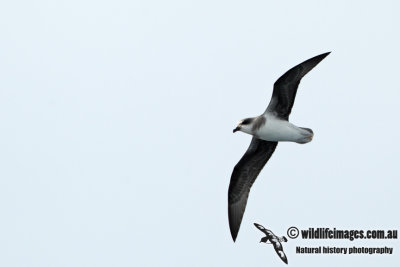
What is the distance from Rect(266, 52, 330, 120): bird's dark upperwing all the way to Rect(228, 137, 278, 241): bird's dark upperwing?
216 cm

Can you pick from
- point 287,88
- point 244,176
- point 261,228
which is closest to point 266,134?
point 287,88

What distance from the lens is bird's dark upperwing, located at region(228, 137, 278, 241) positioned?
29.2m

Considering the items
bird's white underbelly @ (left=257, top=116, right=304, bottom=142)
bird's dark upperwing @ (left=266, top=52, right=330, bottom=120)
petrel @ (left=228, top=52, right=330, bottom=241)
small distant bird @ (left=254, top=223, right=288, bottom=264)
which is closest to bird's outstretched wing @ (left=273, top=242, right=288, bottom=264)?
small distant bird @ (left=254, top=223, right=288, bottom=264)

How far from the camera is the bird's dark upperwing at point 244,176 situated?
29217 millimetres

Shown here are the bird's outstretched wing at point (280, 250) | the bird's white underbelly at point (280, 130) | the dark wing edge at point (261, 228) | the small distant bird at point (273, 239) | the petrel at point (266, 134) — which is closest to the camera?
the petrel at point (266, 134)

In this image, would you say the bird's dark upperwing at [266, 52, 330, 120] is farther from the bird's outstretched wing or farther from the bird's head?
the bird's outstretched wing

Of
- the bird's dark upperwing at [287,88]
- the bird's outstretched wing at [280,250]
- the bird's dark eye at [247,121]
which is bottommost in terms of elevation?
the bird's outstretched wing at [280,250]

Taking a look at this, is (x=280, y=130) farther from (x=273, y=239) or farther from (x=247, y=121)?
(x=273, y=239)

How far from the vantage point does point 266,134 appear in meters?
27.4

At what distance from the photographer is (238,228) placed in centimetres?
2958

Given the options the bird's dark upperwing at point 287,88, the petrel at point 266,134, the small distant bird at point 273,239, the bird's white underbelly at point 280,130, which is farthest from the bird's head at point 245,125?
the small distant bird at point 273,239

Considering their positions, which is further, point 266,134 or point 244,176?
point 244,176

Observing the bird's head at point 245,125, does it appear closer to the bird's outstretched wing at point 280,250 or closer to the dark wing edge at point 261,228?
the dark wing edge at point 261,228

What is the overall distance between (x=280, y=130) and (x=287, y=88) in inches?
52.1
